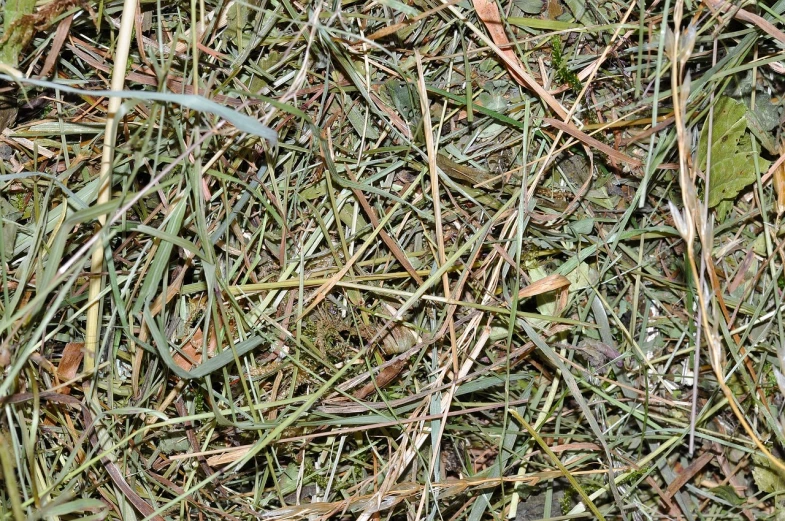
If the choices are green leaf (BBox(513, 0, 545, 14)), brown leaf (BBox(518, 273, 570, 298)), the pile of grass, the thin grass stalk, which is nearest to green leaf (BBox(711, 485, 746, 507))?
the pile of grass

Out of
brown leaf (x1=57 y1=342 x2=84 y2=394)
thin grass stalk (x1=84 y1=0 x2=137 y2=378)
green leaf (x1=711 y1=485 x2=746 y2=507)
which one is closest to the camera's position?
thin grass stalk (x1=84 y1=0 x2=137 y2=378)

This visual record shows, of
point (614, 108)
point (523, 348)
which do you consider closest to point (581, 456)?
point (523, 348)

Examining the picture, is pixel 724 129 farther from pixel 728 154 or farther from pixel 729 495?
pixel 729 495

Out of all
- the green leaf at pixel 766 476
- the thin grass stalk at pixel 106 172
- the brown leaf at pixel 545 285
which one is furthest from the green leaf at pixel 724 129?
the thin grass stalk at pixel 106 172

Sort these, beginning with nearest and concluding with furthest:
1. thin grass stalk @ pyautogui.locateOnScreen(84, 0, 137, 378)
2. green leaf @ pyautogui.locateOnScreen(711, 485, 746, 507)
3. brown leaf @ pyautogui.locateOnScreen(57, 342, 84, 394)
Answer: thin grass stalk @ pyautogui.locateOnScreen(84, 0, 137, 378), brown leaf @ pyautogui.locateOnScreen(57, 342, 84, 394), green leaf @ pyautogui.locateOnScreen(711, 485, 746, 507)

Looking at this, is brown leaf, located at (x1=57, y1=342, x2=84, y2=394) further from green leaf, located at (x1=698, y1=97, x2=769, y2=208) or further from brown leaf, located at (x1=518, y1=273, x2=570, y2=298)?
green leaf, located at (x1=698, y1=97, x2=769, y2=208)

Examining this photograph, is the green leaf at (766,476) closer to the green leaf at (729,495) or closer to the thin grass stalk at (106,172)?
the green leaf at (729,495)

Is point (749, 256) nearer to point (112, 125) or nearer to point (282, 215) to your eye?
point (282, 215)
